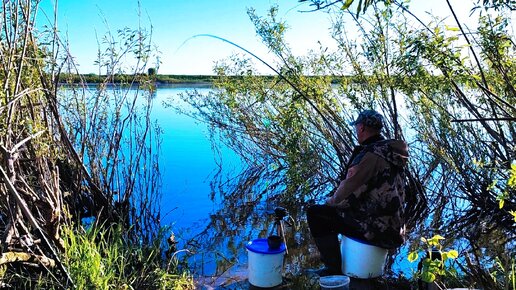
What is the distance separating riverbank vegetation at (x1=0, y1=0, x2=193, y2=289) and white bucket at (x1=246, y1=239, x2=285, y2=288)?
546 mm

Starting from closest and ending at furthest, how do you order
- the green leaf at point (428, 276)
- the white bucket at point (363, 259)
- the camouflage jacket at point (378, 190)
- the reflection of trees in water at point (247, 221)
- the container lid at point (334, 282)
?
1. the green leaf at point (428, 276)
2. the container lid at point (334, 282)
3. the camouflage jacket at point (378, 190)
4. the white bucket at point (363, 259)
5. the reflection of trees in water at point (247, 221)

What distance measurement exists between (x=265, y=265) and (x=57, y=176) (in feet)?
5.12

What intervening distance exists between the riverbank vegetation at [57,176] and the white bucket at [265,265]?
0.55m

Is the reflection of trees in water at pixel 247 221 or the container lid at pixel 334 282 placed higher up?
the container lid at pixel 334 282

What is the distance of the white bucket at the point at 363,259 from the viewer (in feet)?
10.9

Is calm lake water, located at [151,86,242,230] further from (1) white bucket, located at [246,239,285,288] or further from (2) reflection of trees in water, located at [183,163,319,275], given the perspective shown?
(1) white bucket, located at [246,239,285,288]

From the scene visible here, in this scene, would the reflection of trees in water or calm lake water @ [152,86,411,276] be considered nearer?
calm lake water @ [152,86,411,276]

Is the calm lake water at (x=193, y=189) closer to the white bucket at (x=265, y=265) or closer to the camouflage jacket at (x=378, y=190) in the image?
the white bucket at (x=265, y=265)

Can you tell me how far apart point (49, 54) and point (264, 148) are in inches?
172

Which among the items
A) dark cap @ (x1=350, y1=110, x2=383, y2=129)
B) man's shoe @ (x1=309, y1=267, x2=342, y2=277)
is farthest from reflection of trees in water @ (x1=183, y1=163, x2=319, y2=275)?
dark cap @ (x1=350, y1=110, x2=383, y2=129)

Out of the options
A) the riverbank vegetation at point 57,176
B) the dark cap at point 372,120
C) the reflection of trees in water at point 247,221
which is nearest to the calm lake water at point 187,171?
the reflection of trees in water at point 247,221

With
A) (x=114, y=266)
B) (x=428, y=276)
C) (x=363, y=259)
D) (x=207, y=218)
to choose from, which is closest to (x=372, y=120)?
(x=363, y=259)

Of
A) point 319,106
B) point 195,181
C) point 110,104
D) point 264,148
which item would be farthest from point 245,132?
point 110,104

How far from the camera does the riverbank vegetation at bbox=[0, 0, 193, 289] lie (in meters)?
2.96
